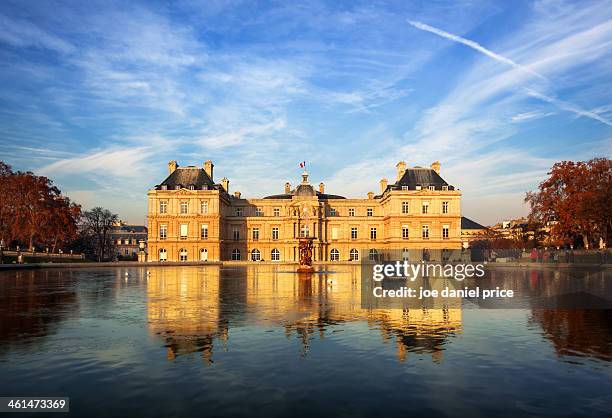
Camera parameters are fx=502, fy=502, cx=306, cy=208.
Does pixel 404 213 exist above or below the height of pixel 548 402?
above

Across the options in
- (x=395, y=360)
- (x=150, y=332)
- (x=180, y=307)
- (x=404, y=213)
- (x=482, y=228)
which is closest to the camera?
(x=395, y=360)

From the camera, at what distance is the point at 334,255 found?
9294cm

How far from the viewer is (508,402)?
762 cm

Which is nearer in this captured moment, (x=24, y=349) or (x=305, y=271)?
(x=24, y=349)

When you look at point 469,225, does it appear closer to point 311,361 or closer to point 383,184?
point 383,184

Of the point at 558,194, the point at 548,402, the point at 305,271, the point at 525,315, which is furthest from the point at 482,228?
the point at 548,402

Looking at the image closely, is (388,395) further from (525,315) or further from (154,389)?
(525,315)

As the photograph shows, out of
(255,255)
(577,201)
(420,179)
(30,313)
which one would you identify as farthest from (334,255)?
(30,313)

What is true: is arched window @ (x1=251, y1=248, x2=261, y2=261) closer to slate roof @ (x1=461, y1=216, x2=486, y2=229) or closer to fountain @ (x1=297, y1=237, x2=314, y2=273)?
fountain @ (x1=297, y1=237, x2=314, y2=273)

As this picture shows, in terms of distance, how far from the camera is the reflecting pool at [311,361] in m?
7.53

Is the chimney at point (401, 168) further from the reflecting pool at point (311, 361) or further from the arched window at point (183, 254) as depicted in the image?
the reflecting pool at point (311, 361)

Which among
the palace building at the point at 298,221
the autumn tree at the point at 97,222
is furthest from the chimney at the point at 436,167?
the autumn tree at the point at 97,222

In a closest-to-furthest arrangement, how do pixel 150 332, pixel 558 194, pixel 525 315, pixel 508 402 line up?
pixel 508 402 → pixel 150 332 → pixel 525 315 → pixel 558 194

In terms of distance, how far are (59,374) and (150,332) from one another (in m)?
4.23
